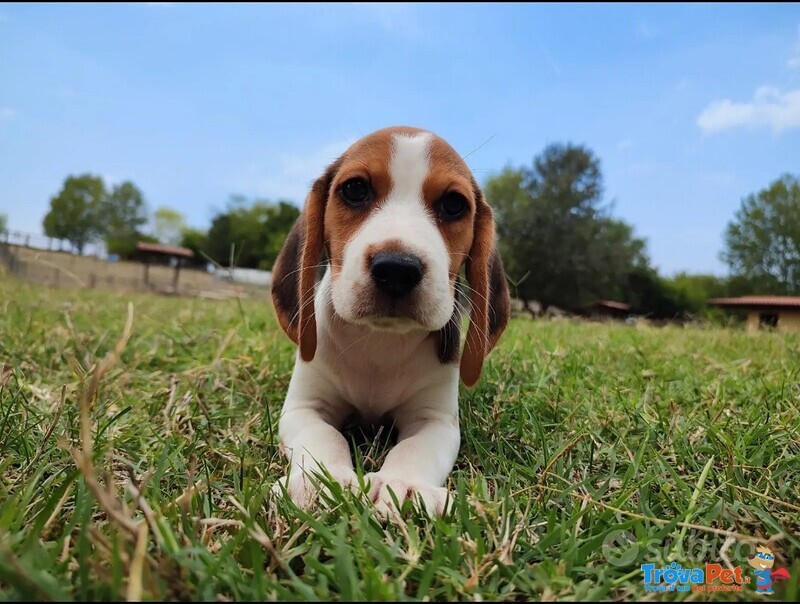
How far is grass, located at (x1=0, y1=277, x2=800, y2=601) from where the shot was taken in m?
1.26

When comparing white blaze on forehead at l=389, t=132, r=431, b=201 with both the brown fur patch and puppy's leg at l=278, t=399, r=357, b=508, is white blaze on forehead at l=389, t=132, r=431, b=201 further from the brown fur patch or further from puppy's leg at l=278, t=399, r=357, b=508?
puppy's leg at l=278, t=399, r=357, b=508

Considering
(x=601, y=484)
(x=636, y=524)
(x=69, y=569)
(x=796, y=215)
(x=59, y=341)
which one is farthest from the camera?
(x=796, y=215)

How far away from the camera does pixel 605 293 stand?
123 ft

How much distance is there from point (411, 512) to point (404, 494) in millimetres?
112

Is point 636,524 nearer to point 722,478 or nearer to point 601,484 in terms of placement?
point 601,484

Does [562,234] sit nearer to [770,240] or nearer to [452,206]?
[770,240]

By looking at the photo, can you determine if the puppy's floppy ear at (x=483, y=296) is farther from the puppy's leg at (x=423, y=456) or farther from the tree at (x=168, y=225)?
the tree at (x=168, y=225)

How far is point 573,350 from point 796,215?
9.91 m

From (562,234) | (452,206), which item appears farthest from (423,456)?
(562,234)

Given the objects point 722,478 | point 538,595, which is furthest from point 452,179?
point 538,595

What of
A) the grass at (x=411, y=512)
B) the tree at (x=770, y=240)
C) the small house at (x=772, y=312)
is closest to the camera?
the grass at (x=411, y=512)

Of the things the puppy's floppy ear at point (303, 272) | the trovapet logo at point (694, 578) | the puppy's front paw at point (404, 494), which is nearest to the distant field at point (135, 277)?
the puppy's floppy ear at point (303, 272)

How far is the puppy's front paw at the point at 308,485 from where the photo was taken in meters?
1.87

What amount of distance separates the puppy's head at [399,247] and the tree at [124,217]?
74.4 meters
